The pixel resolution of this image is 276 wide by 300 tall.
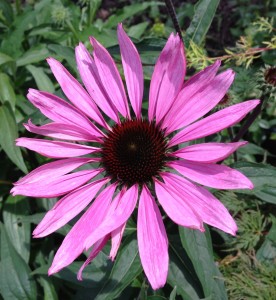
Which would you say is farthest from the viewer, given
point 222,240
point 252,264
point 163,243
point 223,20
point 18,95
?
point 223,20

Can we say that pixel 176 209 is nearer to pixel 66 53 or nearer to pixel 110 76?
pixel 110 76

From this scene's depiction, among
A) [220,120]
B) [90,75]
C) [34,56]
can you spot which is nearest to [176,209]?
[220,120]

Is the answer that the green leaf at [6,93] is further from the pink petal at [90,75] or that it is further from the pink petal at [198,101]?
the pink petal at [198,101]

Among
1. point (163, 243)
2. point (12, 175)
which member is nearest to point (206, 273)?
point (163, 243)

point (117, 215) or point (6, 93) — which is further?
point (6, 93)

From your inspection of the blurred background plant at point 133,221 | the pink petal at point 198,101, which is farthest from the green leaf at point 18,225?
the pink petal at point 198,101

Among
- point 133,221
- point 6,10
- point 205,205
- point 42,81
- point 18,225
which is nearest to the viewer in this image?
point 205,205

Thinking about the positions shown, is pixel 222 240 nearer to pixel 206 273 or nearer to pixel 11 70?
pixel 206 273
